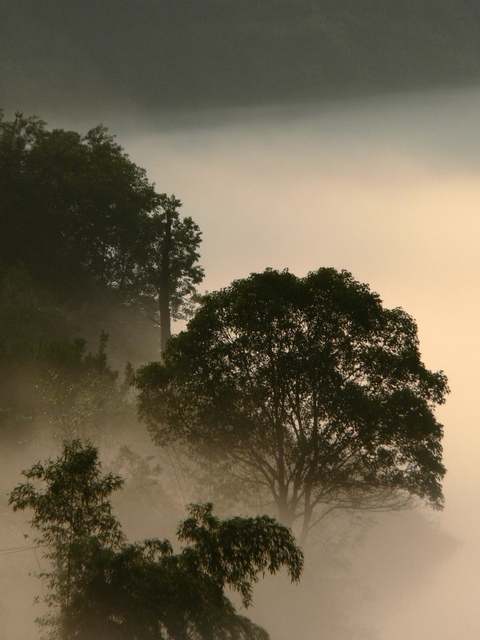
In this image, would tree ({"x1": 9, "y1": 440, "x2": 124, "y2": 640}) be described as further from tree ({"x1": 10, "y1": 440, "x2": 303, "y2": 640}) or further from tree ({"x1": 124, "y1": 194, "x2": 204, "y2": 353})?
tree ({"x1": 124, "y1": 194, "x2": 204, "y2": 353})

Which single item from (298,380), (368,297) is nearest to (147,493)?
(298,380)

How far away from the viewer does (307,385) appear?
3544 cm

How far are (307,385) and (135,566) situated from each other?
17.1m

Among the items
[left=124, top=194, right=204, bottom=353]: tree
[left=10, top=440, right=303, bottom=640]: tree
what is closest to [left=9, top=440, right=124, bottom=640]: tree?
[left=10, top=440, right=303, bottom=640]: tree

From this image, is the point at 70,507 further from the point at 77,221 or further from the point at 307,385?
the point at 77,221

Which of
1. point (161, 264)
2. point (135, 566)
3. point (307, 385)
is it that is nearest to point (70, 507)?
point (135, 566)

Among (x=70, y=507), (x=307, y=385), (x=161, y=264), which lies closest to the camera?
(x=70, y=507)

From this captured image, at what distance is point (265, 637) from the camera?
72.2 ft

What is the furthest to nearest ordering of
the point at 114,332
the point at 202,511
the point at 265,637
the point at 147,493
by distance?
the point at 114,332 → the point at 147,493 → the point at 265,637 → the point at 202,511

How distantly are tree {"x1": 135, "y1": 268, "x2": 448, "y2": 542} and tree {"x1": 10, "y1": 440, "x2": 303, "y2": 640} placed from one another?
15734mm

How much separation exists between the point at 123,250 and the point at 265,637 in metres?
55.4

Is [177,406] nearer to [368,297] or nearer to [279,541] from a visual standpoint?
[368,297]

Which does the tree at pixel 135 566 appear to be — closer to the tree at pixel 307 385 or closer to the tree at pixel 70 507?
the tree at pixel 70 507

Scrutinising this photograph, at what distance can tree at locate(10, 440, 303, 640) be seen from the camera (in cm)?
1880
